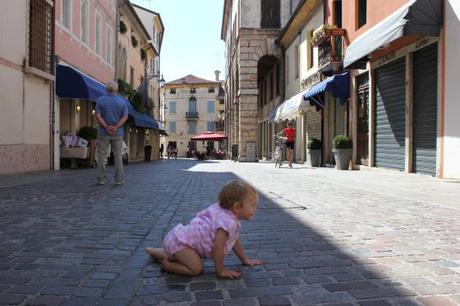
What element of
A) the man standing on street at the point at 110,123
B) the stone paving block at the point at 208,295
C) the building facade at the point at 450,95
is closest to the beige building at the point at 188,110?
the building facade at the point at 450,95

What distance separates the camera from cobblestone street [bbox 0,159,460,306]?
3.03m

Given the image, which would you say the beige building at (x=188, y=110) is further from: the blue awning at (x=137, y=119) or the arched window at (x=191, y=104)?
the blue awning at (x=137, y=119)

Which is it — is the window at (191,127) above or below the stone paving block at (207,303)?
above

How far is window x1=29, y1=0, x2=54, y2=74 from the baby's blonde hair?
38.0 ft

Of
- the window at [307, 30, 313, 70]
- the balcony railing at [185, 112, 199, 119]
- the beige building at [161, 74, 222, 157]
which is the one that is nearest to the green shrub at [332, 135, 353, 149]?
the window at [307, 30, 313, 70]

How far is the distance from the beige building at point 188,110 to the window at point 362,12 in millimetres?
71117

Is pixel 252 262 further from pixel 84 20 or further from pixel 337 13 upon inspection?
pixel 84 20

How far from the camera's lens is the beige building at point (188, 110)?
88.0m

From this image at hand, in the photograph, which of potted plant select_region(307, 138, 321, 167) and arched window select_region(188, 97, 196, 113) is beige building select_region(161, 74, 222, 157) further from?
potted plant select_region(307, 138, 321, 167)

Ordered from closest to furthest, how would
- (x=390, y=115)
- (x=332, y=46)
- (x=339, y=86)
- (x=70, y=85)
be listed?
(x=390, y=115) → (x=70, y=85) → (x=339, y=86) → (x=332, y=46)

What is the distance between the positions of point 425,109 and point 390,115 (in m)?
2.12

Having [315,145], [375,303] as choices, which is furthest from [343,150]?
[375,303]

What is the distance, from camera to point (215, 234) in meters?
3.34

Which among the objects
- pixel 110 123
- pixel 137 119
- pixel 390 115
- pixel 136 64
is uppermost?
pixel 136 64
